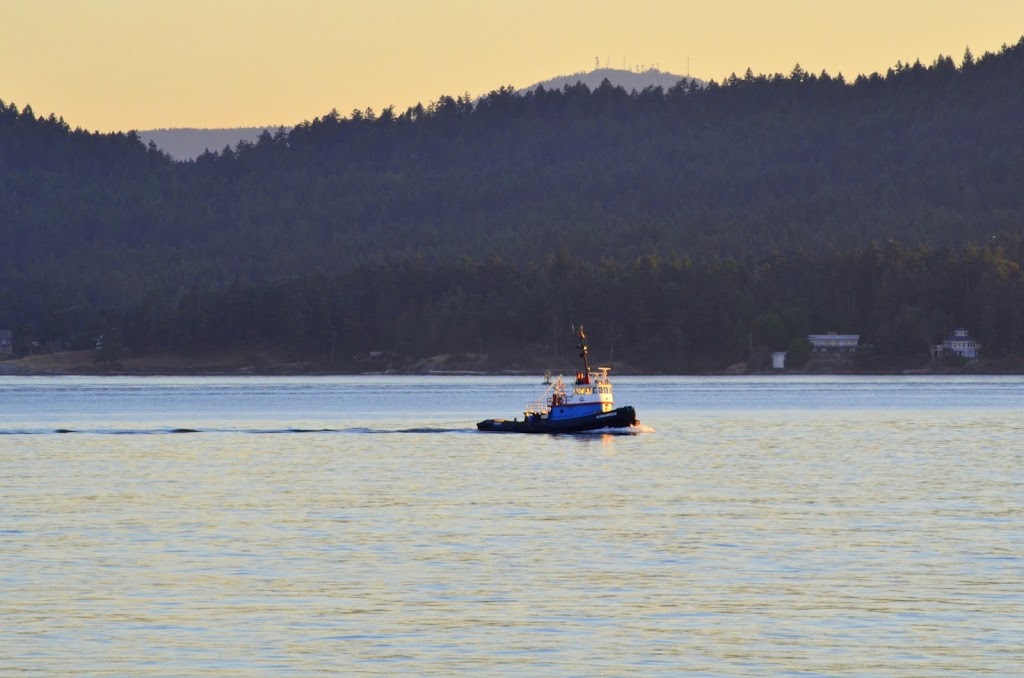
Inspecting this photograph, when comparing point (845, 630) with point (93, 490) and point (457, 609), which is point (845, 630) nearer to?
point (457, 609)

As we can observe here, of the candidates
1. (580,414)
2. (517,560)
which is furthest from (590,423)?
(517,560)

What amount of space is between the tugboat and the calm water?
1117 cm

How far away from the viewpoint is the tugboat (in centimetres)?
10994

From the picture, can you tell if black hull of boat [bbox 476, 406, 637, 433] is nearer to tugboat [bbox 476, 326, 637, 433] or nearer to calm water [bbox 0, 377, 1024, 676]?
tugboat [bbox 476, 326, 637, 433]

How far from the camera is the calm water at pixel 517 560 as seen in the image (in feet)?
112

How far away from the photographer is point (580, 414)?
11050cm

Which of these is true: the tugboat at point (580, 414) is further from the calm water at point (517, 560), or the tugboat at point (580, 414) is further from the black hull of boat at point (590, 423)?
the calm water at point (517, 560)

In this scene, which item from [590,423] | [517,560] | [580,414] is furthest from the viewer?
[580,414]

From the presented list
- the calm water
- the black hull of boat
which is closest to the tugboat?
the black hull of boat

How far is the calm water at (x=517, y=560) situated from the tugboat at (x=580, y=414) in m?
11.2

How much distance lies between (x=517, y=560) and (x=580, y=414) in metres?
63.9

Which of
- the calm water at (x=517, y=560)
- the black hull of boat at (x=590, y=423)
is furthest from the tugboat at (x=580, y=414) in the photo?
the calm water at (x=517, y=560)

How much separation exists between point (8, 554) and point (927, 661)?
1026 inches

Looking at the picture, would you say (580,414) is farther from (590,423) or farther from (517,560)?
(517,560)
